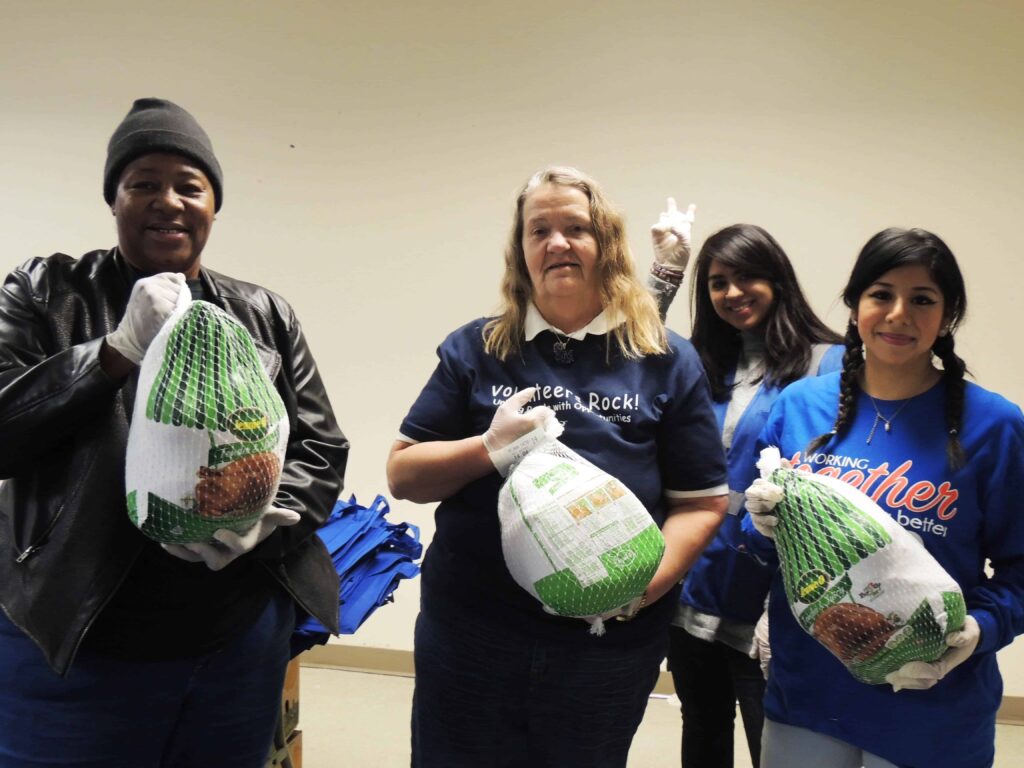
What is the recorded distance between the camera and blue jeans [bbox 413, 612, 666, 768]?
1248 millimetres

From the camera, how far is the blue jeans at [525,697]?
4.09ft

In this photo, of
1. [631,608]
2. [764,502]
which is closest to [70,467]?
[631,608]

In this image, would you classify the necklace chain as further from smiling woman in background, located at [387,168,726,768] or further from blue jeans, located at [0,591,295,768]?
blue jeans, located at [0,591,295,768]

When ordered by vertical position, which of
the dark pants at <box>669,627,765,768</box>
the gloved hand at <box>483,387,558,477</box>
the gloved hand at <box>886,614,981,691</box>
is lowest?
the dark pants at <box>669,627,765,768</box>

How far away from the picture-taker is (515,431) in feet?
3.87

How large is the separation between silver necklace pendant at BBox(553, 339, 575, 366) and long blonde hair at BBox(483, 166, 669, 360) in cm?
7

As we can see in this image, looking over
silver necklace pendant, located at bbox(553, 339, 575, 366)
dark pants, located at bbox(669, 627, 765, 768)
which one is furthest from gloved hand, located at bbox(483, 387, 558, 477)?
dark pants, located at bbox(669, 627, 765, 768)

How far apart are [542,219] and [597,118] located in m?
1.58

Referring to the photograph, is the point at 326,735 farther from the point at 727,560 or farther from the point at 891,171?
the point at 891,171

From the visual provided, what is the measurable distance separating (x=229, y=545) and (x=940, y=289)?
1211 mm

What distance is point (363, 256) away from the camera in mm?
2877

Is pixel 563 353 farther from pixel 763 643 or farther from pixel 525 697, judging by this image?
pixel 763 643

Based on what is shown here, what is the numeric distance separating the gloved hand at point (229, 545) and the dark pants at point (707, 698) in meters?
1.06

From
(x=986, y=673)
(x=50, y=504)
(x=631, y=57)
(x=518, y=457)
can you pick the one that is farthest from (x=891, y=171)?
(x=50, y=504)
